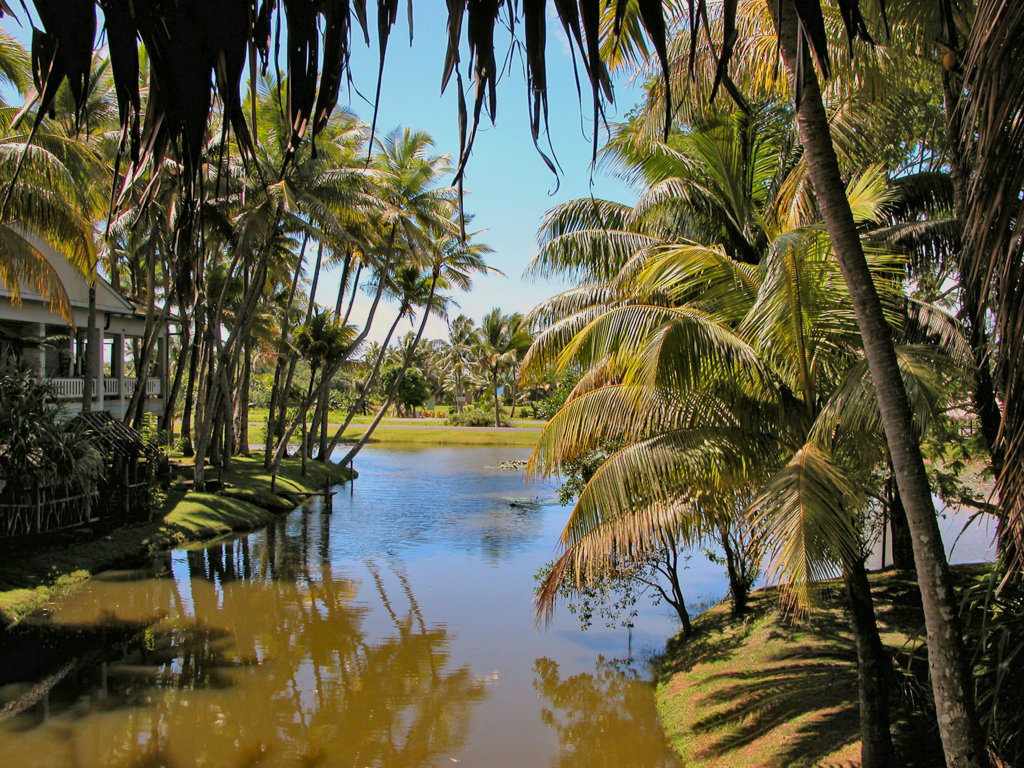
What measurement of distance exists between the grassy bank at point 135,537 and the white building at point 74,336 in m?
3.36

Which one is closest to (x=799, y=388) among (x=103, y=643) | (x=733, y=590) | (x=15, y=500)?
(x=733, y=590)

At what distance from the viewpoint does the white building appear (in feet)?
56.7

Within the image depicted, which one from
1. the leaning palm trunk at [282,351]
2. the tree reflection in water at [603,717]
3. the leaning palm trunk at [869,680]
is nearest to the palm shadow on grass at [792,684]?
the leaning palm trunk at [869,680]

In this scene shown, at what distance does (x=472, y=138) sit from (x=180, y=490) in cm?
2173

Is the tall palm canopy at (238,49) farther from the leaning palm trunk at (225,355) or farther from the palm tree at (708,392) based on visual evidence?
the leaning palm trunk at (225,355)

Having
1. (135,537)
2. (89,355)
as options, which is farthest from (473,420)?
(135,537)

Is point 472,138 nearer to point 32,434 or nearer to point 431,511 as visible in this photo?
point 32,434

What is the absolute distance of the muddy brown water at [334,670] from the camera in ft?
26.4

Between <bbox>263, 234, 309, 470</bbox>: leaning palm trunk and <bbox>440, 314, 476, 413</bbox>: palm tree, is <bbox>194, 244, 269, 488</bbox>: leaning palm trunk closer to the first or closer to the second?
<bbox>263, 234, 309, 470</bbox>: leaning palm trunk

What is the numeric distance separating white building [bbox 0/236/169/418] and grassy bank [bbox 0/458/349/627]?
3.36 metres

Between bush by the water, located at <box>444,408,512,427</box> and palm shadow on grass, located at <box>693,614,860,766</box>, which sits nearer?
palm shadow on grass, located at <box>693,614,860,766</box>

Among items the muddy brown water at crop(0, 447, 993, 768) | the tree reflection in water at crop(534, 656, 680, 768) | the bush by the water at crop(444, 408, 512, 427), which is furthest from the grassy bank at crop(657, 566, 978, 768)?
the bush by the water at crop(444, 408, 512, 427)

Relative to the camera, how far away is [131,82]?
48.6 inches

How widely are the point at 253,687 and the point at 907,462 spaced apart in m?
8.50
